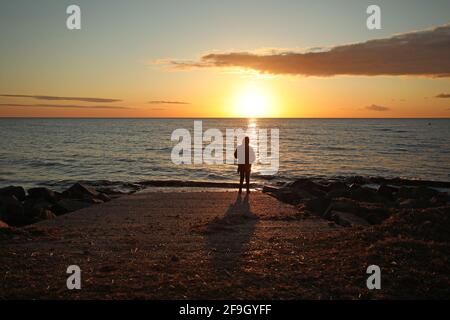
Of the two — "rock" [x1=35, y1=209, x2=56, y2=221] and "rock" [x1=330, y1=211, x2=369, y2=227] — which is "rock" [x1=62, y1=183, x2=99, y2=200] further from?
"rock" [x1=330, y1=211, x2=369, y2=227]

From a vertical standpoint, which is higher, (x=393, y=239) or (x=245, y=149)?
(x=245, y=149)

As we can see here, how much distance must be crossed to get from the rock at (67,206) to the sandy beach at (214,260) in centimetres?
265

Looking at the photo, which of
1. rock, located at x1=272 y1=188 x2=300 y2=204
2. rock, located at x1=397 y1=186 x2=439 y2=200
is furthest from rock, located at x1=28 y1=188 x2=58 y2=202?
rock, located at x1=397 y1=186 x2=439 y2=200

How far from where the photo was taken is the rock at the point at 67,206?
15.2 meters

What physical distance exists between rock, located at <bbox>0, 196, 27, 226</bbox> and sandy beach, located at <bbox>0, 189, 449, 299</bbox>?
1707mm

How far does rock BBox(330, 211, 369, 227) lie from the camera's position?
11.7m

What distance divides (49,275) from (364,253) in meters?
6.01

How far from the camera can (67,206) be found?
15633 mm

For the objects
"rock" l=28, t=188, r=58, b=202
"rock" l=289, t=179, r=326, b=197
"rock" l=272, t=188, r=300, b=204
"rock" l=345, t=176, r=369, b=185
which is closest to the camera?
"rock" l=272, t=188, r=300, b=204

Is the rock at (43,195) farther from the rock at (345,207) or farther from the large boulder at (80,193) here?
the rock at (345,207)
